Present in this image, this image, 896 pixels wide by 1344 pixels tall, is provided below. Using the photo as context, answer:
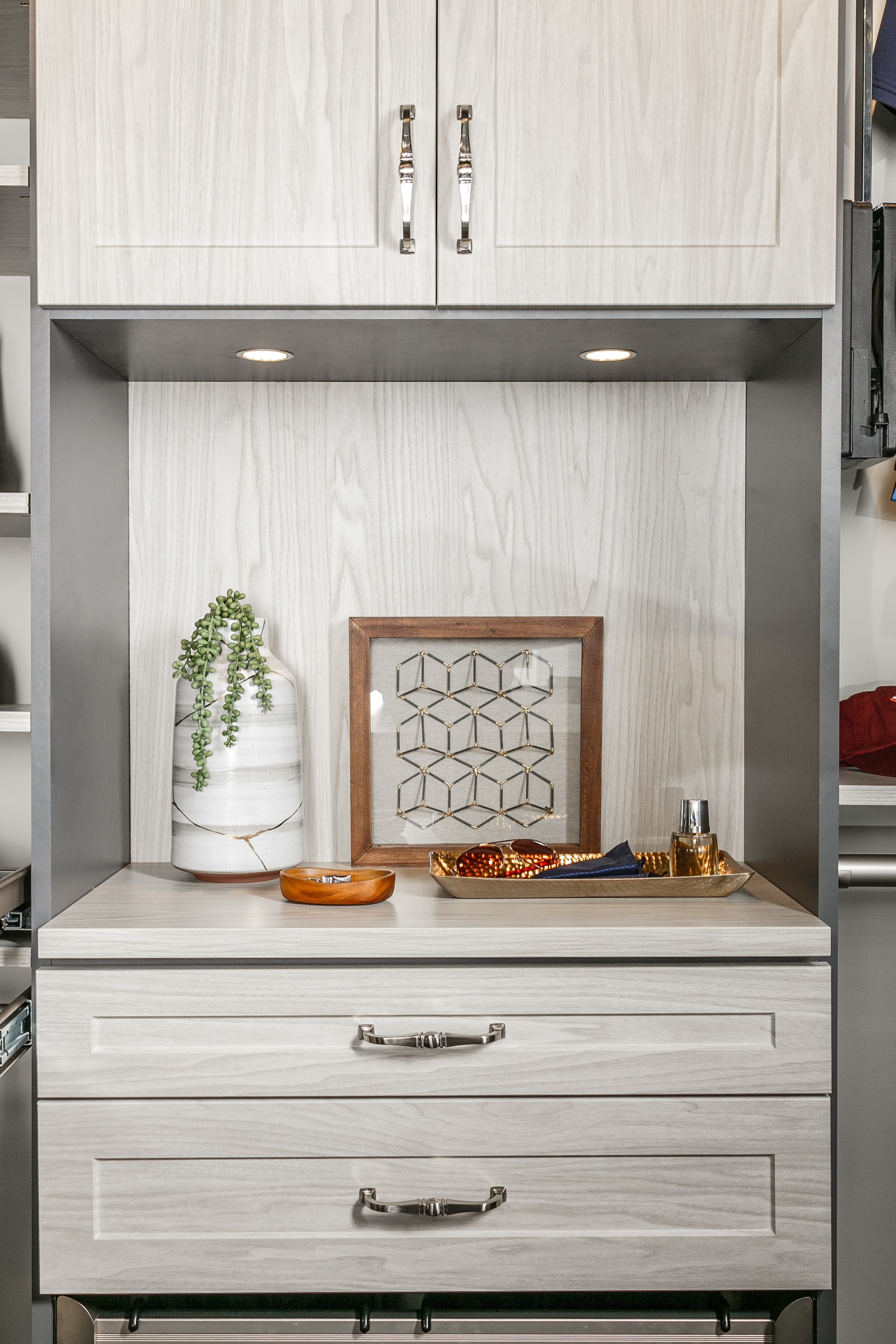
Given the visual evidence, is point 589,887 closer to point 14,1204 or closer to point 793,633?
point 793,633

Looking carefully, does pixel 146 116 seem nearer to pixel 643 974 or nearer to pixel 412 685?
pixel 412 685

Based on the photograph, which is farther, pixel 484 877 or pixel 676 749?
pixel 676 749

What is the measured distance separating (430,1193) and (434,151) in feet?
4.01

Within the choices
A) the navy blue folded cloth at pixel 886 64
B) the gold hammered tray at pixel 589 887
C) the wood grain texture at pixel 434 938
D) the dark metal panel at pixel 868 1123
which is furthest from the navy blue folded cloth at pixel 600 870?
the navy blue folded cloth at pixel 886 64

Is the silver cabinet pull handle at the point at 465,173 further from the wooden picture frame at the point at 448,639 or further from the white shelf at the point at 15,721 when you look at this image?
the white shelf at the point at 15,721

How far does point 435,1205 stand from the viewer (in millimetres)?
1197

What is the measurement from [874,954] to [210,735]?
3.74 feet

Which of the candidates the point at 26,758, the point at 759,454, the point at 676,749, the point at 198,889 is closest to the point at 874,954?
the point at 676,749

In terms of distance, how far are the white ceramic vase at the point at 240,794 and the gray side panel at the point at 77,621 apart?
112 millimetres

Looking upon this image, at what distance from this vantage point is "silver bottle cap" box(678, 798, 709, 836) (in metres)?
1.44

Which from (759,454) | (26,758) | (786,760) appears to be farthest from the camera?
(26,758)

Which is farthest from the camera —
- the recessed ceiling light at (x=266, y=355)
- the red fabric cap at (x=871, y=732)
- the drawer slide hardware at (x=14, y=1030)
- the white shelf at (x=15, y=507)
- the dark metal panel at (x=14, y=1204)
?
the dark metal panel at (x=14, y=1204)

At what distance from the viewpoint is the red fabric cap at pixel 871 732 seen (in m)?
1.51

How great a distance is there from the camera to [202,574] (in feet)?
5.27
